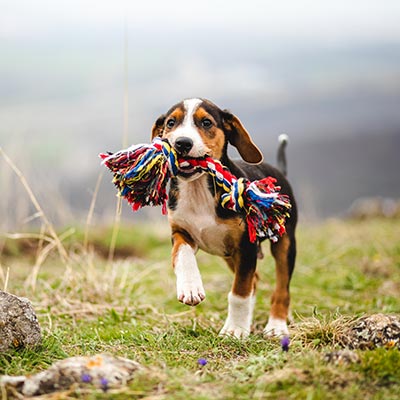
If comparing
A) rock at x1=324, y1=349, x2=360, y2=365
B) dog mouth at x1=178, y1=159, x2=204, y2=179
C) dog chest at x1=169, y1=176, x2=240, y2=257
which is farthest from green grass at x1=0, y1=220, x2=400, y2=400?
dog mouth at x1=178, y1=159, x2=204, y2=179

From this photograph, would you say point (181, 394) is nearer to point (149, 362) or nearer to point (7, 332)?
point (149, 362)

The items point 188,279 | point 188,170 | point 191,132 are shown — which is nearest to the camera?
point 188,279

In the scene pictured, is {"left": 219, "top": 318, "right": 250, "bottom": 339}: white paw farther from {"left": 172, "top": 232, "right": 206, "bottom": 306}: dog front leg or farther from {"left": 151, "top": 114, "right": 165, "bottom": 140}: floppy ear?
{"left": 151, "top": 114, "right": 165, "bottom": 140}: floppy ear

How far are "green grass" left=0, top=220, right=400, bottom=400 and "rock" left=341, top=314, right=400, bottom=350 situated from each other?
Answer: 142mm

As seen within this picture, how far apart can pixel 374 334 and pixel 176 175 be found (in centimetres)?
171

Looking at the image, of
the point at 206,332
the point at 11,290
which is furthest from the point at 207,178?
the point at 11,290

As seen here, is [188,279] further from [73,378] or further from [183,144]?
[73,378]

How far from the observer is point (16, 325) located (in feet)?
13.8

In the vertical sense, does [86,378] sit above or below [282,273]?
above

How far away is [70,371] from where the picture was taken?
135 inches

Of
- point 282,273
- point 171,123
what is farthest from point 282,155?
point 171,123

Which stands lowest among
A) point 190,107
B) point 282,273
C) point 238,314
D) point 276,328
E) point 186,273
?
point 276,328

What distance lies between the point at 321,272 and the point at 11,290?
4081 mm

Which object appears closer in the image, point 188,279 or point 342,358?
point 342,358
